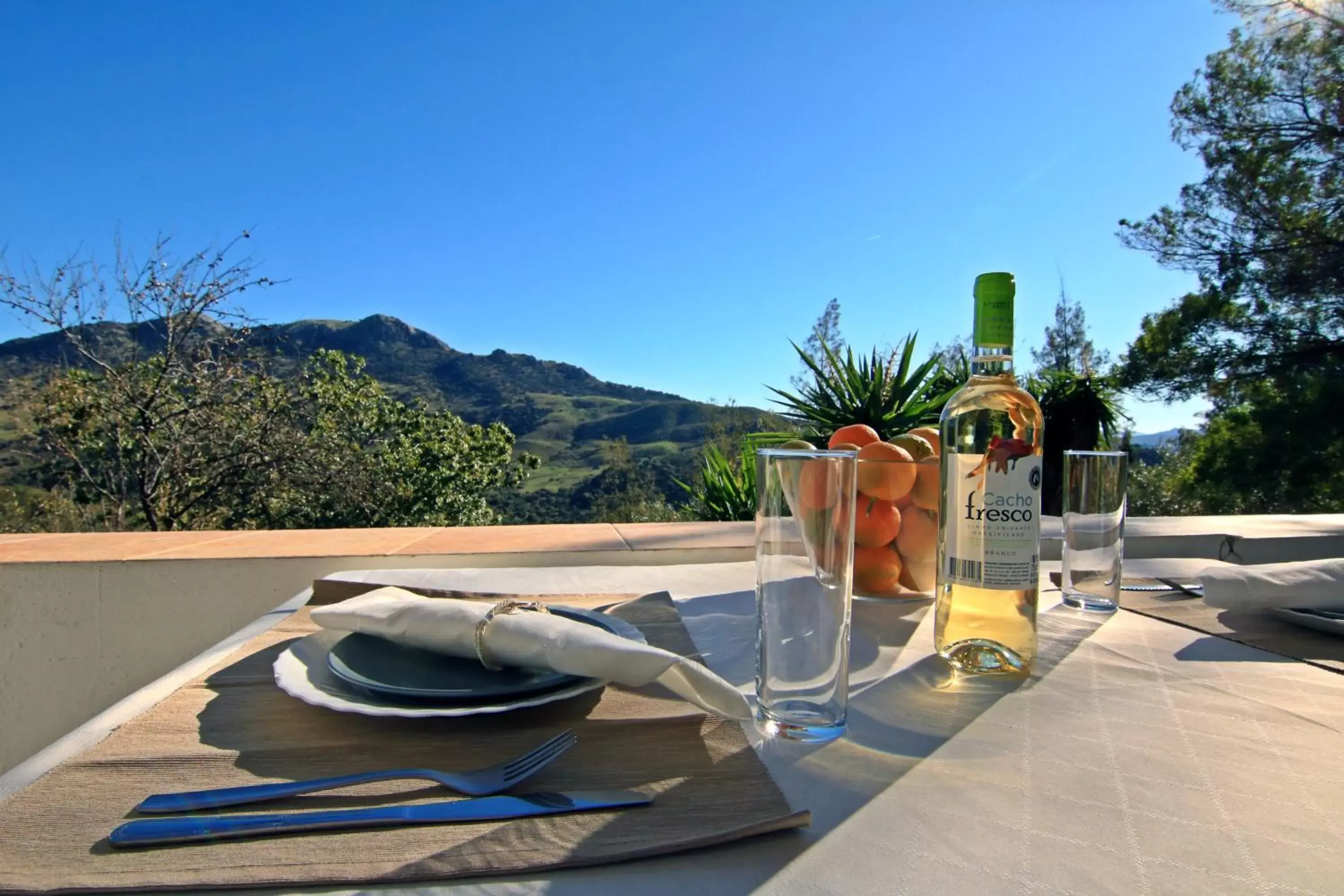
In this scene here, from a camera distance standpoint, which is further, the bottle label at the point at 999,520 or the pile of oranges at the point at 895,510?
the pile of oranges at the point at 895,510

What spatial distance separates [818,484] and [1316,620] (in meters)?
0.72

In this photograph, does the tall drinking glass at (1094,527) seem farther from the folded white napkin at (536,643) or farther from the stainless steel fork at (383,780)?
the stainless steel fork at (383,780)

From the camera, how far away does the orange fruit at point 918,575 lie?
3.14 ft

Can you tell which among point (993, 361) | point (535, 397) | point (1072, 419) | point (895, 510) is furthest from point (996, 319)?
point (535, 397)

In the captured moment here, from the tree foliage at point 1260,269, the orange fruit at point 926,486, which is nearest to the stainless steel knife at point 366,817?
the orange fruit at point 926,486

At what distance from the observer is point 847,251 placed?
15180mm

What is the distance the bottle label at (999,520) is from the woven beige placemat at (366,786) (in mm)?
274

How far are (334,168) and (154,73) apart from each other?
6.30 metres

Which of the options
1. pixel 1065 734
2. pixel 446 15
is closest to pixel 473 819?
pixel 1065 734

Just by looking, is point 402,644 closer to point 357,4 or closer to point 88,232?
point 88,232

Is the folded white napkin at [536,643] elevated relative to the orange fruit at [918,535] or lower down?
lower down

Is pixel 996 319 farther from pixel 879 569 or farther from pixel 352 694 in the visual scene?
pixel 352 694

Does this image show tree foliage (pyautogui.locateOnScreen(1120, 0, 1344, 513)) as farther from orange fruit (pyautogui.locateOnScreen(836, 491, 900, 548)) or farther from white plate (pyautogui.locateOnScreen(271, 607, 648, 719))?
white plate (pyautogui.locateOnScreen(271, 607, 648, 719))

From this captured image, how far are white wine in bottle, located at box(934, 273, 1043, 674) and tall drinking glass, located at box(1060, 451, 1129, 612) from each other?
35 centimetres
